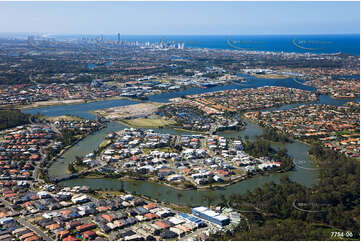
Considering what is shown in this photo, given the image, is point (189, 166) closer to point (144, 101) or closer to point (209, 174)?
point (209, 174)

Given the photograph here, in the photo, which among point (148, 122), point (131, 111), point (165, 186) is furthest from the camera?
point (131, 111)

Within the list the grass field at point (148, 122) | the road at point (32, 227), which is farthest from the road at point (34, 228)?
the grass field at point (148, 122)

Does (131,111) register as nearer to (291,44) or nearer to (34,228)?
(34,228)

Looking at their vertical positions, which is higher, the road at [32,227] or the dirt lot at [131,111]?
the dirt lot at [131,111]

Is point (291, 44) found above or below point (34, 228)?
above

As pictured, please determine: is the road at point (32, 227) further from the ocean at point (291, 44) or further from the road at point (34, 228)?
the ocean at point (291, 44)

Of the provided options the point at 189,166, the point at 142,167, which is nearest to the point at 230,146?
the point at 189,166

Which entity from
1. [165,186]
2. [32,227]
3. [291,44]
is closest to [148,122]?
[165,186]

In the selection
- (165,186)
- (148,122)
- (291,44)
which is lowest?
(165,186)
